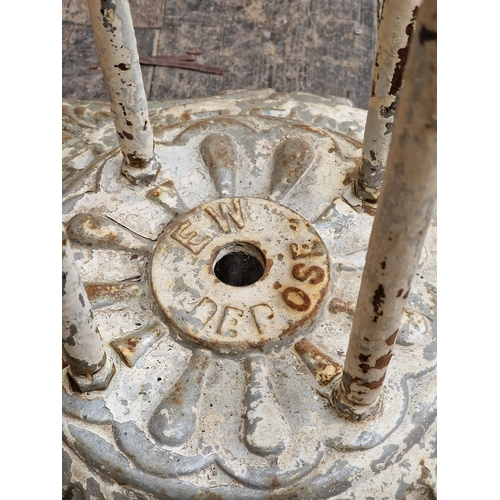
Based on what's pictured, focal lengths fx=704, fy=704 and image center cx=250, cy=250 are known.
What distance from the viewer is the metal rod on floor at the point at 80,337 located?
2.77 ft

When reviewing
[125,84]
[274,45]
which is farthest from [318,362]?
[274,45]

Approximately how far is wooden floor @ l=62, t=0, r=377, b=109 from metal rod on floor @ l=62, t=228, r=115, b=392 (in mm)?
1025

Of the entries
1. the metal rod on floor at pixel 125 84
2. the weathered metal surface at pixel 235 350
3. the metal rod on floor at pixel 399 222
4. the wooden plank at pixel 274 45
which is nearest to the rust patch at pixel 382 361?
the metal rod on floor at pixel 399 222

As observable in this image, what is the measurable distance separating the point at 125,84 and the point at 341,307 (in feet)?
1.74

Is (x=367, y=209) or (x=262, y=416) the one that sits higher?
(x=367, y=209)

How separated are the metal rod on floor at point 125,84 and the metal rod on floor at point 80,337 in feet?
1.30

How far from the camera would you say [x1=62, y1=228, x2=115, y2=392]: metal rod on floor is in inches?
33.3

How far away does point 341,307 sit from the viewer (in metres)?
1.18

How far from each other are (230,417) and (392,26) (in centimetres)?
65

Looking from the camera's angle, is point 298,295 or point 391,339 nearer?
→ point 391,339

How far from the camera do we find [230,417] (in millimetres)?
1082

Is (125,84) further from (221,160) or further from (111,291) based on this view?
(111,291)

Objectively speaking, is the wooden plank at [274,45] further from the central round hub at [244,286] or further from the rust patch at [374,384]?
the rust patch at [374,384]

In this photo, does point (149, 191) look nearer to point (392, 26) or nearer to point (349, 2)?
point (392, 26)
